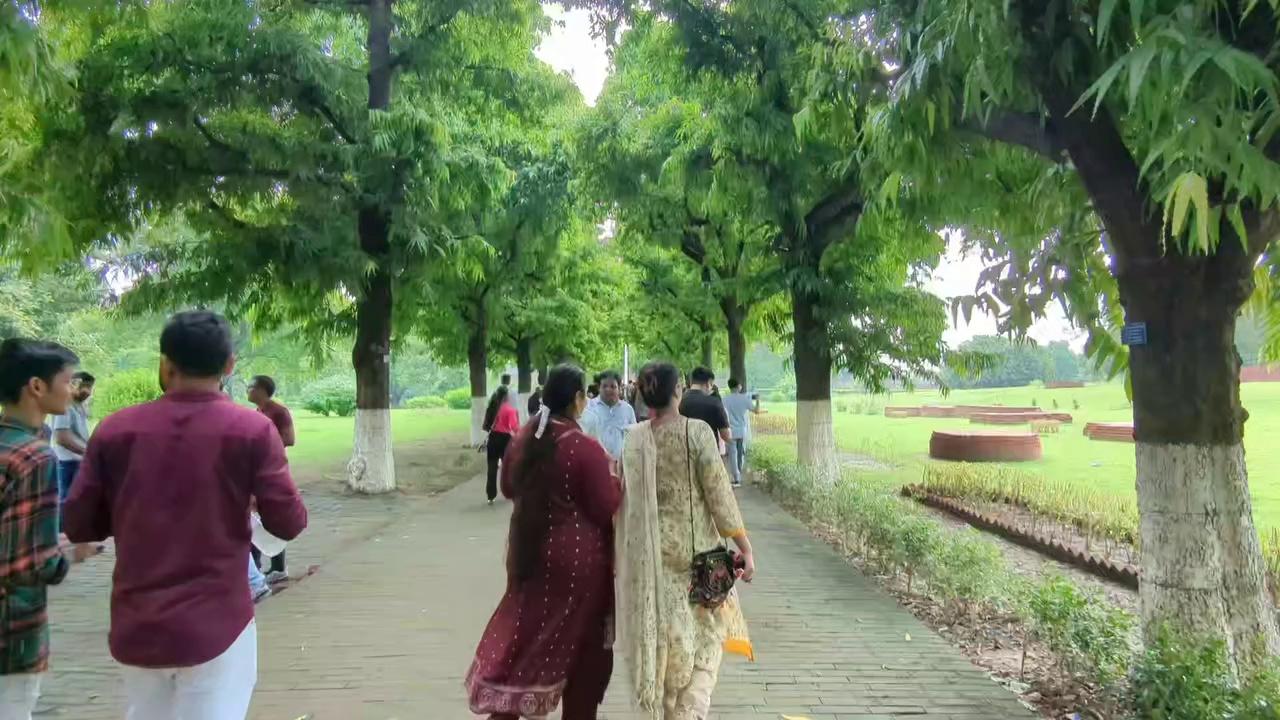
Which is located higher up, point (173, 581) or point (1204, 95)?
point (1204, 95)

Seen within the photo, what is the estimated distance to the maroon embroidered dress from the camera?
10.6ft

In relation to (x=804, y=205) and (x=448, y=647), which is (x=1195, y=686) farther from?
(x=804, y=205)

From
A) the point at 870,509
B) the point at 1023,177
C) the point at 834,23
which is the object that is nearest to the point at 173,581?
the point at 1023,177

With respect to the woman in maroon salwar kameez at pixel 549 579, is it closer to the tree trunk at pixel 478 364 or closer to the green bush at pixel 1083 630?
the green bush at pixel 1083 630

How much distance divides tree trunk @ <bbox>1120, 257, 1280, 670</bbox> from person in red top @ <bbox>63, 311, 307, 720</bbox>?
4144 millimetres

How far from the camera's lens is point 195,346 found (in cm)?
247

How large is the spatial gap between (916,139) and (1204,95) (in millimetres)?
1852

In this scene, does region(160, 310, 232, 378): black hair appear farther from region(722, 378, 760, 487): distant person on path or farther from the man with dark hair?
region(722, 378, 760, 487): distant person on path

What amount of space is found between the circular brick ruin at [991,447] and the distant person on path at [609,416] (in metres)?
13.7

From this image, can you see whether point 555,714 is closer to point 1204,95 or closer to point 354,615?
point 354,615

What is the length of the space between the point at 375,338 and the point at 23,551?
10.5m

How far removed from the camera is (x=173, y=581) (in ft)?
7.64

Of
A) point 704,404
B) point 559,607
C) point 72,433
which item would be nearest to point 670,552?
point 559,607

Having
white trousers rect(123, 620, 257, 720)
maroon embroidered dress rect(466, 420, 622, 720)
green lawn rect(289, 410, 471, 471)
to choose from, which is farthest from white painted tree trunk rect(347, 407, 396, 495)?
white trousers rect(123, 620, 257, 720)
